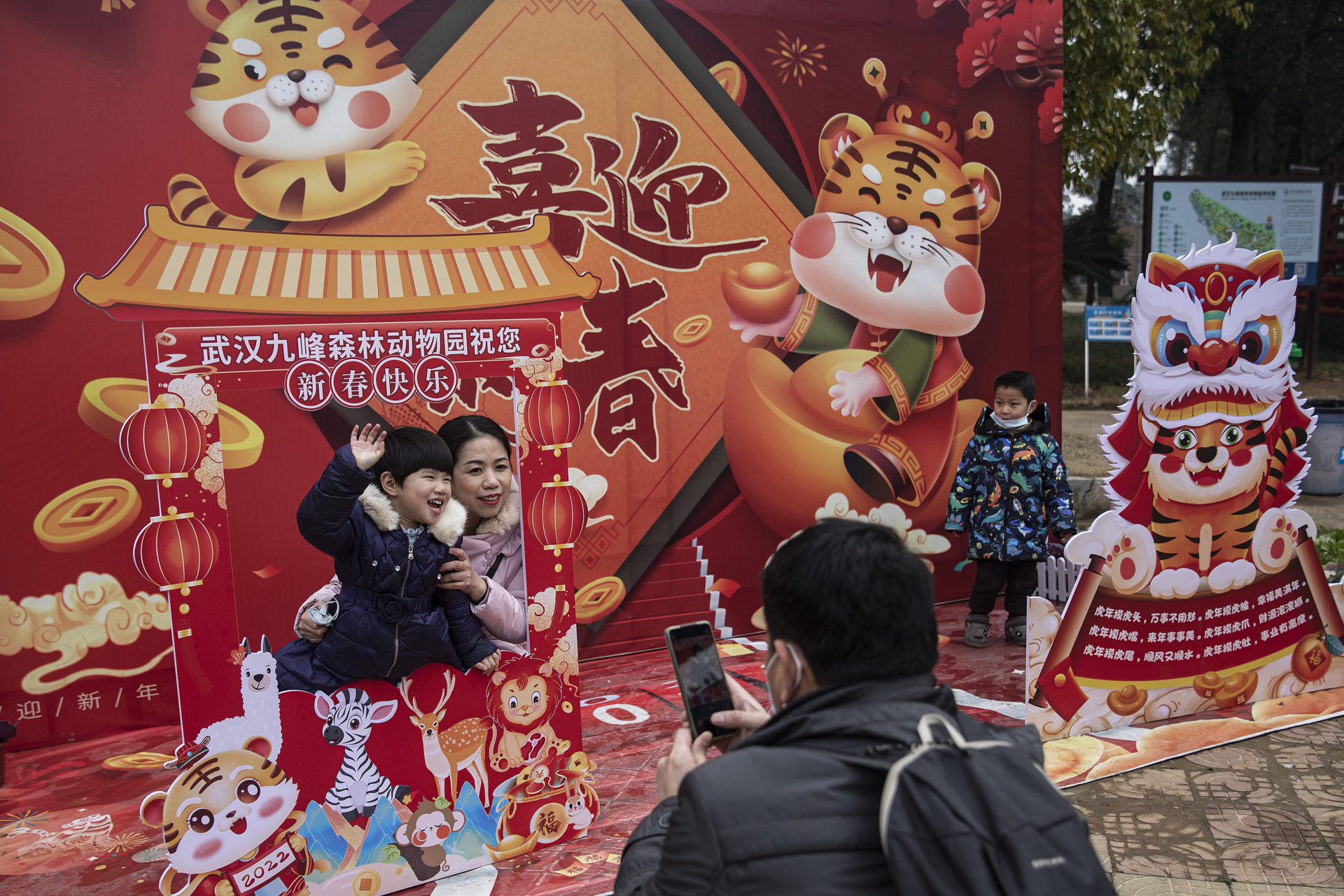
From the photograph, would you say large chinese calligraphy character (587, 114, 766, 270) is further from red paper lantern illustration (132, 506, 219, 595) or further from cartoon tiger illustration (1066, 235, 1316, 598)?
red paper lantern illustration (132, 506, 219, 595)

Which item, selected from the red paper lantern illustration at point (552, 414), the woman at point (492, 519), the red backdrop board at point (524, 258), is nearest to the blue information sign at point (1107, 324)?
the red backdrop board at point (524, 258)

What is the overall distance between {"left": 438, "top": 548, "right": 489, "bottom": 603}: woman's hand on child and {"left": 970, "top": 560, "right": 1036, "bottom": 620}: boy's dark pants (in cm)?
310

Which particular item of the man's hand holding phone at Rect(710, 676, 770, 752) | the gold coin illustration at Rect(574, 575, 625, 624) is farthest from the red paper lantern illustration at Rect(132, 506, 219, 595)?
the gold coin illustration at Rect(574, 575, 625, 624)

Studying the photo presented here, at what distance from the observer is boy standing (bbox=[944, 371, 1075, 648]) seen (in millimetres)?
5152

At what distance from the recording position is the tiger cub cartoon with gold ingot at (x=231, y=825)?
9.07 ft

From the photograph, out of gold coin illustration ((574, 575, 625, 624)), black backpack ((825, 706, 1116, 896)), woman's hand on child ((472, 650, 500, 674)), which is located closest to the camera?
black backpack ((825, 706, 1116, 896))

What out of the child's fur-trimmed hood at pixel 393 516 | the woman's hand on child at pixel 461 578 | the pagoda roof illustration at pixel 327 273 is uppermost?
the pagoda roof illustration at pixel 327 273

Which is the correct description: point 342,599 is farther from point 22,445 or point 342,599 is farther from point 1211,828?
point 1211,828

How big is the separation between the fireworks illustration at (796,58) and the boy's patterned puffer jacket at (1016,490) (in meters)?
2.13

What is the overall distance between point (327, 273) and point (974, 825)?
8.66 ft

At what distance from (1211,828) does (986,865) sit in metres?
2.73

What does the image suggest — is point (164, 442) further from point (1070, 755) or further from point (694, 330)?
point (1070, 755)

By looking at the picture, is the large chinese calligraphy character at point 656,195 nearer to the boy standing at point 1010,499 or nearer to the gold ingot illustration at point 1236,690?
the boy standing at point 1010,499

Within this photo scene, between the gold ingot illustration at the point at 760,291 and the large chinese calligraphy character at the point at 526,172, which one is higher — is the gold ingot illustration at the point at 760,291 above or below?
below
